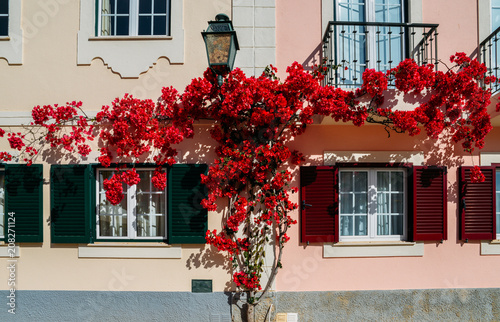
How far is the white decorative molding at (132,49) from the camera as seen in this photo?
5387 mm

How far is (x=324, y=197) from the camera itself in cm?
544

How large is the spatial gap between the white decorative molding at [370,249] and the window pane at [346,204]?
1.70 ft

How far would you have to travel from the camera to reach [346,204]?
568cm

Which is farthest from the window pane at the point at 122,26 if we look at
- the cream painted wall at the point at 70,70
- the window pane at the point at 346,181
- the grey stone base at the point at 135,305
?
the window pane at the point at 346,181

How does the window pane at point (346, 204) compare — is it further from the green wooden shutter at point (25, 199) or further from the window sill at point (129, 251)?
the green wooden shutter at point (25, 199)

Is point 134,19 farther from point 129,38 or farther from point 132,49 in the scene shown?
point 132,49

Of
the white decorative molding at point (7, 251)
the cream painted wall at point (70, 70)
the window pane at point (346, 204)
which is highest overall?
the cream painted wall at point (70, 70)

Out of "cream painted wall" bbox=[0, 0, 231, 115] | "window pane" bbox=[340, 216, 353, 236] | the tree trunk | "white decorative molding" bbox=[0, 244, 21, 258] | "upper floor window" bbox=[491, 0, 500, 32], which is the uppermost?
"upper floor window" bbox=[491, 0, 500, 32]

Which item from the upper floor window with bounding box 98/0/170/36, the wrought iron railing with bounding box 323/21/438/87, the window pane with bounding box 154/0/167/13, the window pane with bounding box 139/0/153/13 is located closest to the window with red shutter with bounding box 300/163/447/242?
the wrought iron railing with bounding box 323/21/438/87

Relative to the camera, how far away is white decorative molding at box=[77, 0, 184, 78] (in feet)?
17.7

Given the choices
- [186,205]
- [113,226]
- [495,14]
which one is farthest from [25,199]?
[495,14]

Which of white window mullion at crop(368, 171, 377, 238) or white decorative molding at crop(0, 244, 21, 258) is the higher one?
white window mullion at crop(368, 171, 377, 238)

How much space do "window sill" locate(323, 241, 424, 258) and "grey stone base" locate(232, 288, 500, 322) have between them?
1.93 feet

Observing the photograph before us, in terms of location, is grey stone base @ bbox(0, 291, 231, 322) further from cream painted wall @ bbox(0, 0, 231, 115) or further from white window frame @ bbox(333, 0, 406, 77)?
white window frame @ bbox(333, 0, 406, 77)
